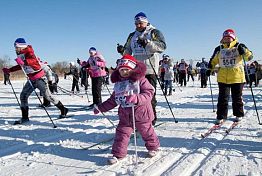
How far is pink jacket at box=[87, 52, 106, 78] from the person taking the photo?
32.0 feet

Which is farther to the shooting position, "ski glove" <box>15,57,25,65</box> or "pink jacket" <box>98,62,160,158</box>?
"ski glove" <box>15,57,25,65</box>

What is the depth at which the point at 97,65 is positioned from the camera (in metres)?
9.80

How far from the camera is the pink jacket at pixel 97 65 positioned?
32.0 feet

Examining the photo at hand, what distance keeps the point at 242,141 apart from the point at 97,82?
579 centimetres

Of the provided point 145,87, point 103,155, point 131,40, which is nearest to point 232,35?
point 131,40

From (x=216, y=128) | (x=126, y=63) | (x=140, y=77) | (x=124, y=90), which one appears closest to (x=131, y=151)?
(x=124, y=90)

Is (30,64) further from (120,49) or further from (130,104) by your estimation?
(130,104)

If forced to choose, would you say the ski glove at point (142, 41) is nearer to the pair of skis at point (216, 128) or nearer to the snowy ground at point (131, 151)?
the snowy ground at point (131, 151)

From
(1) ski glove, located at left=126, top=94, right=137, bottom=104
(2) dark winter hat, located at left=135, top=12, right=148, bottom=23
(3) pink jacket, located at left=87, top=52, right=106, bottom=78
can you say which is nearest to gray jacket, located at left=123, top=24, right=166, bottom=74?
(2) dark winter hat, located at left=135, top=12, right=148, bottom=23

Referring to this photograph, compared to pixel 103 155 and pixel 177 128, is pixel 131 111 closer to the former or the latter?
pixel 103 155

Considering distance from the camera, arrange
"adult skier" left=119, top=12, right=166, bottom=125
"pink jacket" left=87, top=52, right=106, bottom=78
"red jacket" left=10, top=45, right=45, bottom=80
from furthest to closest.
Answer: "pink jacket" left=87, top=52, right=106, bottom=78
"red jacket" left=10, top=45, right=45, bottom=80
"adult skier" left=119, top=12, right=166, bottom=125

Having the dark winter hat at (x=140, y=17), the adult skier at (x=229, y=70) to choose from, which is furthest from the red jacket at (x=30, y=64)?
the adult skier at (x=229, y=70)

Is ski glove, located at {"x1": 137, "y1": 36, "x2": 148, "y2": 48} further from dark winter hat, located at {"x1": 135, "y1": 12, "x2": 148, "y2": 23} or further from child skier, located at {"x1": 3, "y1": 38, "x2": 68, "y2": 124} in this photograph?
child skier, located at {"x1": 3, "y1": 38, "x2": 68, "y2": 124}

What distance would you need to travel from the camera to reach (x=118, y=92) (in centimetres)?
416
